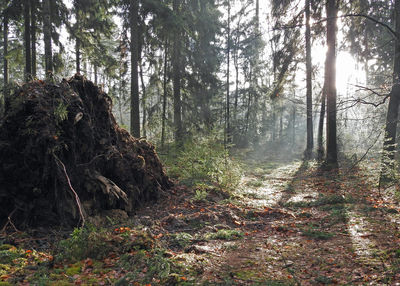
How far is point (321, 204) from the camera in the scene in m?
7.06

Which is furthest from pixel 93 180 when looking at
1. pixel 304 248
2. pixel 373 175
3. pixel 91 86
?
Answer: pixel 373 175

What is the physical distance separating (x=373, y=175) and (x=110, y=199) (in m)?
8.96

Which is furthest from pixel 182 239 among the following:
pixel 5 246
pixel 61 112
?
pixel 61 112

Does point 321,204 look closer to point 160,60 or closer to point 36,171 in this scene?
point 36,171

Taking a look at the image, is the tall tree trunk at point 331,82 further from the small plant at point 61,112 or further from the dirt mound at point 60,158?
the small plant at point 61,112

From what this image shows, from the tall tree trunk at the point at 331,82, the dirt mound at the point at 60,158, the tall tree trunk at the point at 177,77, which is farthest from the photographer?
the tall tree trunk at the point at 177,77

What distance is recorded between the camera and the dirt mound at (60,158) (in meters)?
4.62

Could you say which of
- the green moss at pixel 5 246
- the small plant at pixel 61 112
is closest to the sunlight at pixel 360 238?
the green moss at pixel 5 246

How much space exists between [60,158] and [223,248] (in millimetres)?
3443

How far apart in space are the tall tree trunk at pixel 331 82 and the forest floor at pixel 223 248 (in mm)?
4577

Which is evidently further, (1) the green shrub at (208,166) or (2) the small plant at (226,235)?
(1) the green shrub at (208,166)

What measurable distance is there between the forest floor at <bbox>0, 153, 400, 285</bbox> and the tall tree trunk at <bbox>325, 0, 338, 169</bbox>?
4577mm

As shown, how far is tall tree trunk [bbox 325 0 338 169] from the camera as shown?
414 inches

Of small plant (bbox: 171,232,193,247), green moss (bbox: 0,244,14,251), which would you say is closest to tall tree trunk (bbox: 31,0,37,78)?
green moss (bbox: 0,244,14,251)
